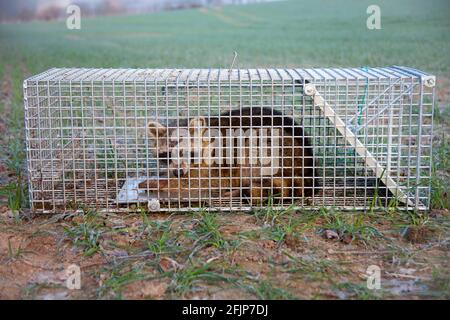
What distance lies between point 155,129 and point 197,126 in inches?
16.1

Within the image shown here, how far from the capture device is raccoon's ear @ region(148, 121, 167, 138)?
584 centimetres

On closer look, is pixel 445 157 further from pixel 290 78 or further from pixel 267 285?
pixel 267 285

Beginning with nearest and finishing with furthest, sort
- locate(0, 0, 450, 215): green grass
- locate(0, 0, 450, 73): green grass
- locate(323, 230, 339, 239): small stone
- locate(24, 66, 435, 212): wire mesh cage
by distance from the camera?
locate(323, 230, 339, 239): small stone < locate(24, 66, 435, 212): wire mesh cage < locate(0, 0, 450, 215): green grass < locate(0, 0, 450, 73): green grass

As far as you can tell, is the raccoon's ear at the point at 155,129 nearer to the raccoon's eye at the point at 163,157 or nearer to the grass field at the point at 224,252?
the raccoon's eye at the point at 163,157

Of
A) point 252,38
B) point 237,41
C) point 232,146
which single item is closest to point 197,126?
point 232,146

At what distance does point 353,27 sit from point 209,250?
2766 cm

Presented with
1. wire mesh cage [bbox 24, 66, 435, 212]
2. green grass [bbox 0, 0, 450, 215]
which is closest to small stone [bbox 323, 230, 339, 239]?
wire mesh cage [bbox 24, 66, 435, 212]

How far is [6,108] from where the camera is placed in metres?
11.3

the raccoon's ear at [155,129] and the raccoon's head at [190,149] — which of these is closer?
the raccoon's head at [190,149]

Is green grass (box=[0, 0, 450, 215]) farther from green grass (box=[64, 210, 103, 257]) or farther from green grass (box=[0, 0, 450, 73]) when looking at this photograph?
green grass (box=[64, 210, 103, 257])

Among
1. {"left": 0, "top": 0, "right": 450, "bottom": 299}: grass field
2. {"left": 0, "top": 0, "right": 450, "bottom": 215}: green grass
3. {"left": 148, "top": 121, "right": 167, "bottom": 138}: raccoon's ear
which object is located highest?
{"left": 0, "top": 0, "right": 450, "bottom": 215}: green grass

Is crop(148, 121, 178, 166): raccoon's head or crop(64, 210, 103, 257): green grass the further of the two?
crop(148, 121, 178, 166): raccoon's head

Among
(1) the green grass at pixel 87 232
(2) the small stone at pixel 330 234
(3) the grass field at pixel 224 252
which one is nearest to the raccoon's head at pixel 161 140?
(3) the grass field at pixel 224 252

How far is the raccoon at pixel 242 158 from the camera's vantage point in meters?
5.71
